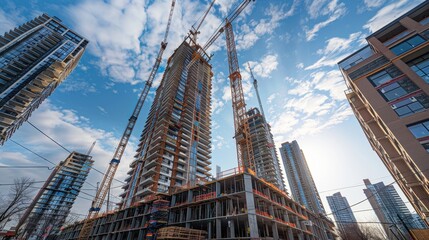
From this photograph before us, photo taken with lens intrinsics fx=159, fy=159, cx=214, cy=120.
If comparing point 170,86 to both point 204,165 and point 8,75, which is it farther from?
point 8,75

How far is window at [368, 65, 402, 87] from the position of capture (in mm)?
23322

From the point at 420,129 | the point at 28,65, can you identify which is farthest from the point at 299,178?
the point at 28,65

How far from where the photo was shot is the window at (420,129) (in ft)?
58.3

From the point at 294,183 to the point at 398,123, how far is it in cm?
8175

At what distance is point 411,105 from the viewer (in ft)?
65.2

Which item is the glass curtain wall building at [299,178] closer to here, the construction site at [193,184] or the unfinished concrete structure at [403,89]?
the construction site at [193,184]

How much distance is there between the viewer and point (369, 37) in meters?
28.8

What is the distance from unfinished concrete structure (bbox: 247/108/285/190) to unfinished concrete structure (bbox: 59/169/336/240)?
35.9 meters

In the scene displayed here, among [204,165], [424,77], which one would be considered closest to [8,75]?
[204,165]

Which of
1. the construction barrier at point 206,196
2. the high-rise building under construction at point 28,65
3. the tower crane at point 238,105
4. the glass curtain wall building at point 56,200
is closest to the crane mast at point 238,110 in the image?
the tower crane at point 238,105

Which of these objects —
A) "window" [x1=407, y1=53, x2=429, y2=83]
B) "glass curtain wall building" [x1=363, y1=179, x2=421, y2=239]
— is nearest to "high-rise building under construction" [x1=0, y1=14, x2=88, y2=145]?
"window" [x1=407, y1=53, x2=429, y2=83]

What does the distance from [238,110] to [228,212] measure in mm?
23754

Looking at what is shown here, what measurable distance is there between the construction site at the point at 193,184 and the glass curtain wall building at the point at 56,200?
Answer: 4.97 feet

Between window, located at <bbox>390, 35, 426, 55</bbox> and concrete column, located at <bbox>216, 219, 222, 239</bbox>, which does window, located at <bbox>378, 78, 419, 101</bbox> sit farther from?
A: concrete column, located at <bbox>216, 219, 222, 239</bbox>
